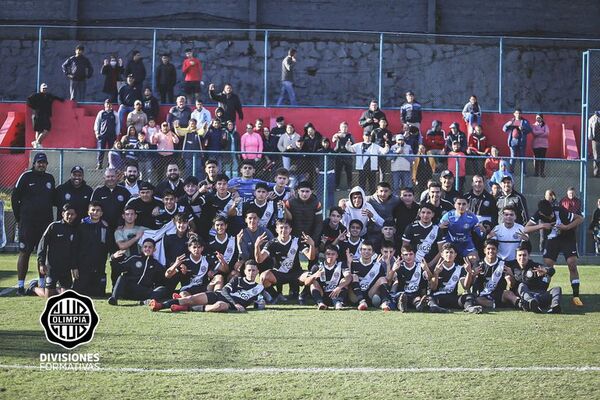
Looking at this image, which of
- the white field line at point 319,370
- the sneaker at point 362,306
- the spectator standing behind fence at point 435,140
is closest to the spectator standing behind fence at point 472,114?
the spectator standing behind fence at point 435,140

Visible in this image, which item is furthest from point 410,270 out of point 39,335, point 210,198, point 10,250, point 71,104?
point 71,104

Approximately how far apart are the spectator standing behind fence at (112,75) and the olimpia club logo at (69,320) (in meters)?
13.1

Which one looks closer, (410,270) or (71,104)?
(410,270)

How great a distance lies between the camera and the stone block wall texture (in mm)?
28750

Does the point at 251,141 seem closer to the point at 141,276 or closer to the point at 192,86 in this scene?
the point at 192,86

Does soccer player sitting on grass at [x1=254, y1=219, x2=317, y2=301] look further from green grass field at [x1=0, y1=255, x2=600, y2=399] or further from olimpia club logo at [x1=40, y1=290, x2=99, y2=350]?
olimpia club logo at [x1=40, y1=290, x2=99, y2=350]

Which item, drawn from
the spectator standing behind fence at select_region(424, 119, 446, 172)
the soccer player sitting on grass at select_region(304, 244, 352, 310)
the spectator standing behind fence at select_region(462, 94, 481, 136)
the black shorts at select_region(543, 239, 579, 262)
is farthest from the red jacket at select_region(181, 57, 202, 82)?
the black shorts at select_region(543, 239, 579, 262)

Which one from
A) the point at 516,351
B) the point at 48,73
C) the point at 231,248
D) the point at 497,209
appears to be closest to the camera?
the point at 516,351

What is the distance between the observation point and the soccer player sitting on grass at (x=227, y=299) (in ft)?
45.7

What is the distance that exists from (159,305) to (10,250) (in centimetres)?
755

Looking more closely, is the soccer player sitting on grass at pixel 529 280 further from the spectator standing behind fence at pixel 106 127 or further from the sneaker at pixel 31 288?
the spectator standing behind fence at pixel 106 127

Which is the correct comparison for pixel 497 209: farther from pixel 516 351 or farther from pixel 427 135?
pixel 427 135

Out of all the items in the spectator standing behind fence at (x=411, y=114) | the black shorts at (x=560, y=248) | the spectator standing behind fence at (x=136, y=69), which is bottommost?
the black shorts at (x=560, y=248)

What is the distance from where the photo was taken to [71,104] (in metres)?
26.1
